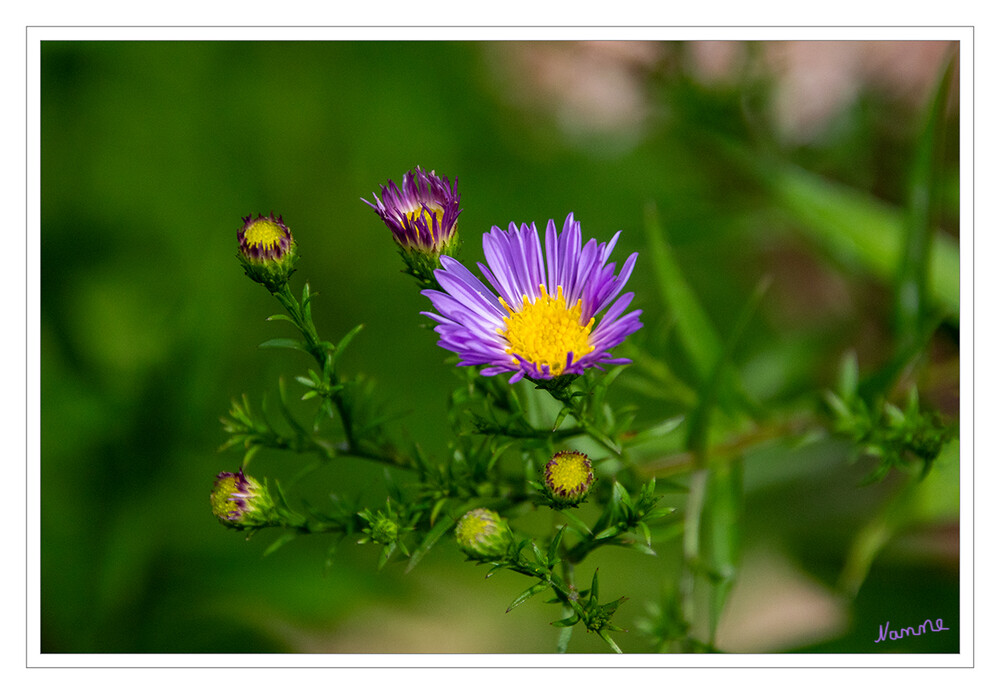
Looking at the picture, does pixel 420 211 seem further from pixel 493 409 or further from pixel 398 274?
pixel 398 274

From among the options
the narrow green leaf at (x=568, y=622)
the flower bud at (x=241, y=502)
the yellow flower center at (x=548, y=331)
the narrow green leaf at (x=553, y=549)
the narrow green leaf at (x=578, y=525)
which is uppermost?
the yellow flower center at (x=548, y=331)

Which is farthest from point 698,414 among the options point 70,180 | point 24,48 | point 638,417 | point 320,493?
point 70,180

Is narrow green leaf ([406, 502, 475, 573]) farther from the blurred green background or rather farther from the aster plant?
the blurred green background
